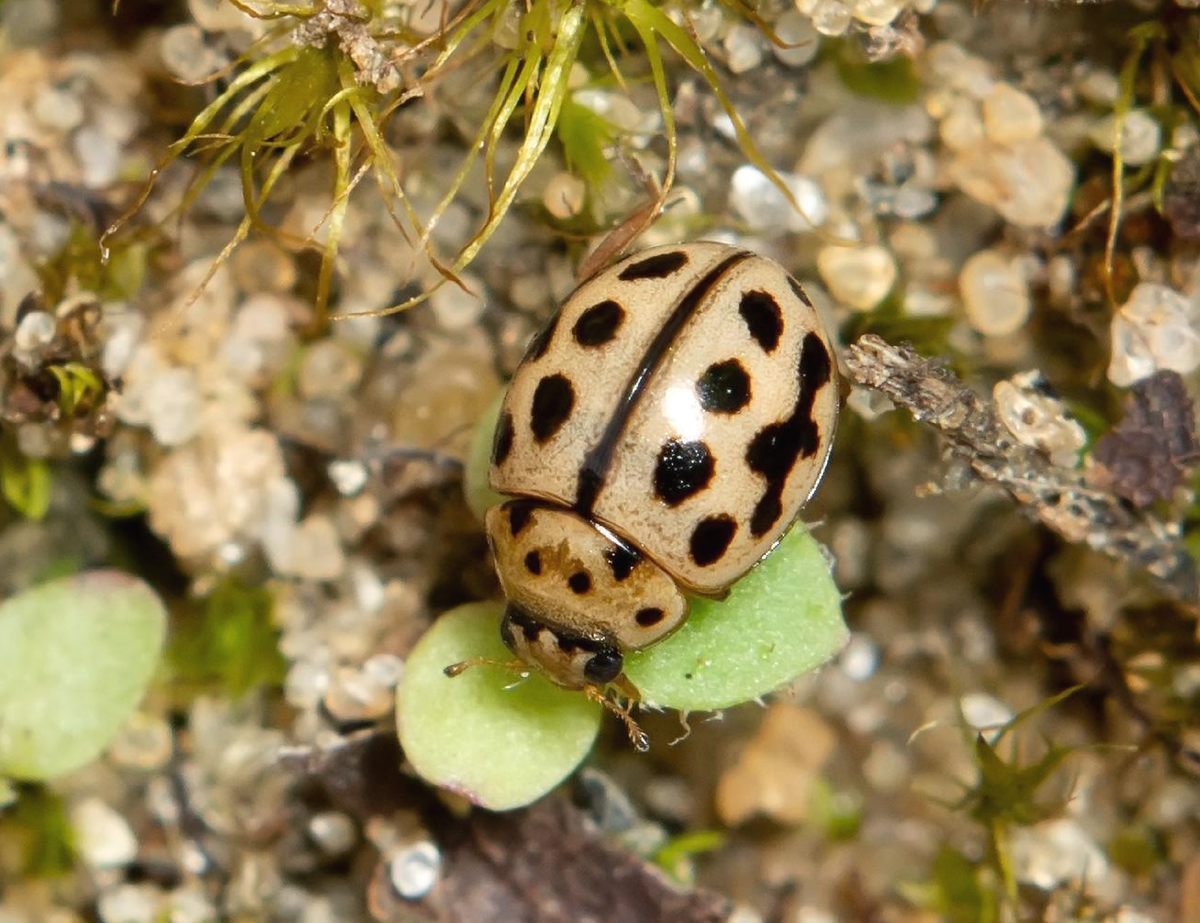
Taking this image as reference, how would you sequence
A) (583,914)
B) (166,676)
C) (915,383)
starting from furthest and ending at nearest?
(166,676), (583,914), (915,383)

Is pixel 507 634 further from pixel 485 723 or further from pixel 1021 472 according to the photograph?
Result: pixel 1021 472

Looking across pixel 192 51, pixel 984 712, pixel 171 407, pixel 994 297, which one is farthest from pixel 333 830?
pixel 994 297

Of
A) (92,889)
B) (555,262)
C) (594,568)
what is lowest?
(92,889)

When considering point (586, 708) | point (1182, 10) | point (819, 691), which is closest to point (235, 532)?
point (586, 708)

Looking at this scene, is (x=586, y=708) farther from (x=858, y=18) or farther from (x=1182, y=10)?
(x=1182, y=10)

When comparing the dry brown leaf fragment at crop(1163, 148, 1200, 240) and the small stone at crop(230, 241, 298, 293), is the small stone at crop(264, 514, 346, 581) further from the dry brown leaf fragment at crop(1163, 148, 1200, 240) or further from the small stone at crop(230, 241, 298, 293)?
the dry brown leaf fragment at crop(1163, 148, 1200, 240)

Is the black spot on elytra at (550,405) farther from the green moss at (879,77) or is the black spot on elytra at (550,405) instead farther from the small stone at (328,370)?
the green moss at (879,77)

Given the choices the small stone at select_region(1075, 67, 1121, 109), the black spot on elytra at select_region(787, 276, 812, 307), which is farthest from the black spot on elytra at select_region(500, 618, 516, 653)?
the small stone at select_region(1075, 67, 1121, 109)
